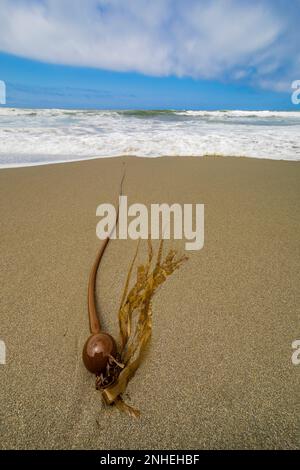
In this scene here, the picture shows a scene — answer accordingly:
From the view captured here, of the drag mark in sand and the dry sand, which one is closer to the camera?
the dry sand

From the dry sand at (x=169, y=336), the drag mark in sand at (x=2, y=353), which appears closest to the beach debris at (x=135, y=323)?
the dry sand at (x=169, y=336)

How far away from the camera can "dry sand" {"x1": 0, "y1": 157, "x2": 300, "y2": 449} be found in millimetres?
741

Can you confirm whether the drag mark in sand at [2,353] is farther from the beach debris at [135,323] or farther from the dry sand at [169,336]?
the beach debris at [135,323]

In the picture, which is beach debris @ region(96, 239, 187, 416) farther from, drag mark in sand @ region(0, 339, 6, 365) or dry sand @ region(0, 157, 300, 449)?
drag mark in sand @ region(0, 339, 6, 365)

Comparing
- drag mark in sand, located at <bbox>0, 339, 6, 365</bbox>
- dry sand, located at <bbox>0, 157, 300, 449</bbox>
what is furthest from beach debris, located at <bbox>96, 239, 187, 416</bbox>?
drag mark in sand, located at <bbox>0, 339, 6, 365</bbox>

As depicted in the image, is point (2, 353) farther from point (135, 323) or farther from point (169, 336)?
point (169, 336)

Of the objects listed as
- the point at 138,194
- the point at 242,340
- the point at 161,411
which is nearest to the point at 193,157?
the point at 138,194

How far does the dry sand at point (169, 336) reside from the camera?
0.74 m

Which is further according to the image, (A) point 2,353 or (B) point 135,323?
(B) point 135,323

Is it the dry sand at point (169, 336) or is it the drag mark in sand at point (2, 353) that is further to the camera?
the drag mark in sand at point (2, 353)

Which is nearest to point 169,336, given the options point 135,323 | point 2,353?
point 135,323

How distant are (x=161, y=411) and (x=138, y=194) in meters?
1.93

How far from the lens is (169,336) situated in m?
1.01

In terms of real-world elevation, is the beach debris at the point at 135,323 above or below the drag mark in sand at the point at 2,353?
above
